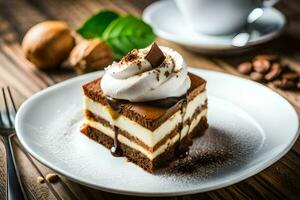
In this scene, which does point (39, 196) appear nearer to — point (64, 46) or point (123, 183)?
point (123, 183)

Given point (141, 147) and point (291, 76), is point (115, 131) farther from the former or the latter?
point (291, 76)

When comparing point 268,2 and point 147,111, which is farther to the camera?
point 268,2

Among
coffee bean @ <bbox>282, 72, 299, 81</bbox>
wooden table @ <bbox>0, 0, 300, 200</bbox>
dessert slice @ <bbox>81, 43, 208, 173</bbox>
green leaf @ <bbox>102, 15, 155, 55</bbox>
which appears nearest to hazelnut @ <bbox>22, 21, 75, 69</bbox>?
wooden table @ <bbox>0, 0, 300, 200</bbox>

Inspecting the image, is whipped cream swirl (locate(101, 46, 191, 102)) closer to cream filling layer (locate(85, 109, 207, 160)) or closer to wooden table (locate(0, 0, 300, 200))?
cream filling layer (locate(85, 109, 207, 160))

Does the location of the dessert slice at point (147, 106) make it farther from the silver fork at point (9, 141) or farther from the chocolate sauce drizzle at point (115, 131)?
the silver fork at point (9, 141)

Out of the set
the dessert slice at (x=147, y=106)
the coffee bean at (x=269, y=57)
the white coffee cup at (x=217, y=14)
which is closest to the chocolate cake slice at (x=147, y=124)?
the dessert slice at (x=147, y=106)

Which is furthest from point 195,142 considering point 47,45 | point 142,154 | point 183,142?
point 47,45
